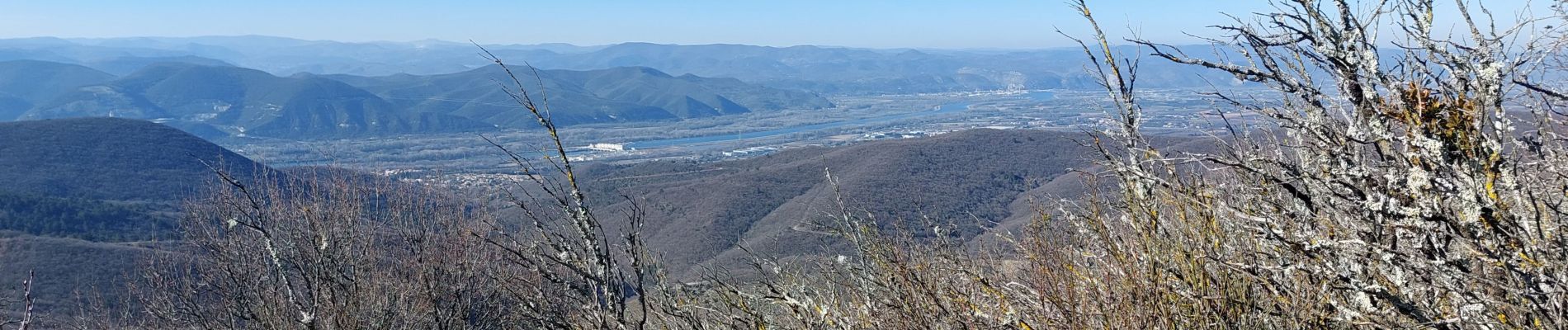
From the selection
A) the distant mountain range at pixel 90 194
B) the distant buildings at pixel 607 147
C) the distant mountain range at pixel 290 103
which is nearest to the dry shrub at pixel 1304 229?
the distant mountain range at pixel 90 194

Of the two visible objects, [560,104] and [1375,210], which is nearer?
[1375,210]

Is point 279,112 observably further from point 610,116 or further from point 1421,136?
point 1421,136

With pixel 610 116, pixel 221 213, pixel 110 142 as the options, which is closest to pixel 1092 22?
pixel 221 213

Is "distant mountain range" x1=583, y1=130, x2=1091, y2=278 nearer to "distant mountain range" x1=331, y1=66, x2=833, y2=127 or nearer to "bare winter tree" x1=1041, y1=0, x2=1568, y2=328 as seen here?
"bare winter tree" x1=1041, y1=0, x2=1568, y2=328

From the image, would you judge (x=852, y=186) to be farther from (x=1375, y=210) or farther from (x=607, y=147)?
(x=607, y=147)

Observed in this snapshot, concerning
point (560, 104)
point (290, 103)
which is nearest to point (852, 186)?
point (560, 104)

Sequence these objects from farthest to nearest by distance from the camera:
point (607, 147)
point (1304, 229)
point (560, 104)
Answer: point (560, 104)
point (607, 147)
point (1304, 229)

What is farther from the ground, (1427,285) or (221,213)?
(1427,285)

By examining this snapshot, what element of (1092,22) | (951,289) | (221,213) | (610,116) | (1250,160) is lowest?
(610,116)

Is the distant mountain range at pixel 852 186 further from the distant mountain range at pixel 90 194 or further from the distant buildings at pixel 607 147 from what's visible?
the distant buildings at pixel 607 147
